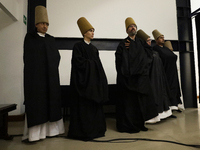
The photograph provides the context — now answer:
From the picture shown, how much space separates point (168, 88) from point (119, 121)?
166 centimetres

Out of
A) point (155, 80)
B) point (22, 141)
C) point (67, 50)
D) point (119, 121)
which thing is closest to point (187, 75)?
point (155, 80)

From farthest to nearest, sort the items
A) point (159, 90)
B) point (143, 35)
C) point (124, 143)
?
point (143, 35) → point (159, 90) → point (124, 143)

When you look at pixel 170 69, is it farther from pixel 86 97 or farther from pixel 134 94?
pixel 86 97

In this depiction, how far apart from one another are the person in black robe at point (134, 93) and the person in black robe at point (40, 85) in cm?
110

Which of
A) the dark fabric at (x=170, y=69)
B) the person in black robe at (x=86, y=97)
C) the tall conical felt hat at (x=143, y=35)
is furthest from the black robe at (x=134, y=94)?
the dark fabric at (x=170, y=69)

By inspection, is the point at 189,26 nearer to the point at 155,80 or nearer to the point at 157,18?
the point at 157,18

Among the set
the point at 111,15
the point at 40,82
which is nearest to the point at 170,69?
the point at 111,15

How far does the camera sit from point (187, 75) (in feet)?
16.8

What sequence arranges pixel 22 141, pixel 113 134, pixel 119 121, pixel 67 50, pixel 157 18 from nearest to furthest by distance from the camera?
1. pixel 22 141
2. pixel 113 134
3. pixel 119 121
4. pixel 67 50
5. pixel 157 18

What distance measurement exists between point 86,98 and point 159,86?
174 cm

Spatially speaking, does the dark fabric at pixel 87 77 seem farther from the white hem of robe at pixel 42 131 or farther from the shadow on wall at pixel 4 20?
the shadow on wall at pixel 4 20

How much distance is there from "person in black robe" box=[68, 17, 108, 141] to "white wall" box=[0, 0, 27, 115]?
7.41ft

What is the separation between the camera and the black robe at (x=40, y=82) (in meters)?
2.12

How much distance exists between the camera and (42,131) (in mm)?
2270
